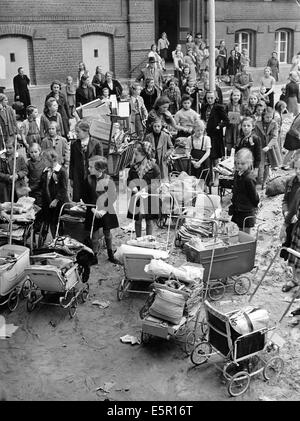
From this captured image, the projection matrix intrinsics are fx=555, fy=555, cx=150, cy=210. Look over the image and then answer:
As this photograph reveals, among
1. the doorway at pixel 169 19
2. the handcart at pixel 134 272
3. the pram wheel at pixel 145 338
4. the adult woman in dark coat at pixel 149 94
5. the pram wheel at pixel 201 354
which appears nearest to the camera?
the pram wheel at pixel 201 354

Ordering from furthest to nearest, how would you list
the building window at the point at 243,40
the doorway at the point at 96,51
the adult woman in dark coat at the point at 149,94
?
the building window at the point at 243,40 < the doorway at the point at 96,51 < the adult woman in dark coat at the point at 149,94

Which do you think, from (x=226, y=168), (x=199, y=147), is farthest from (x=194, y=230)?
(x=199, y=147)

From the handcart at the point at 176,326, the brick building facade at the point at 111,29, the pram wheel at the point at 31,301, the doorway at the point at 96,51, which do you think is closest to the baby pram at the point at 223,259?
the handcart at the point at 176,326

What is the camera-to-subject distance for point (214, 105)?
11664mm

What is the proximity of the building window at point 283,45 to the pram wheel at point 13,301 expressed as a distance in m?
23.0

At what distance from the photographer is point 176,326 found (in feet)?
20.4

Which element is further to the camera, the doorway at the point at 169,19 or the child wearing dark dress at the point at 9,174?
the doorway at the point at 169,19

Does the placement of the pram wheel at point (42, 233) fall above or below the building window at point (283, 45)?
below

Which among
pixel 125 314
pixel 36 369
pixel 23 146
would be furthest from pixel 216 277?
pixel 23 146

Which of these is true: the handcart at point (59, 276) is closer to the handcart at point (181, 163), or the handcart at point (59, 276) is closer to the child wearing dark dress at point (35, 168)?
the child wearing dark dress at point (35, 168)

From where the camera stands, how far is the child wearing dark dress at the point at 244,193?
7953 mm

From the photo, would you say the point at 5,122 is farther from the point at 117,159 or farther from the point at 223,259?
the point at 223,259

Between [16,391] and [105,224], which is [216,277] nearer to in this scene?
[105,224]

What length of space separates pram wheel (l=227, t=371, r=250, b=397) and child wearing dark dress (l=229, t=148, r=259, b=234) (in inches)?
114
